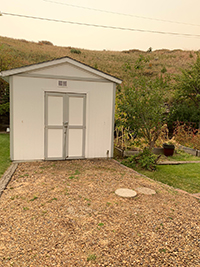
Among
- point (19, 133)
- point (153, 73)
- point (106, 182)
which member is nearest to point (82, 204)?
point (106, 182)

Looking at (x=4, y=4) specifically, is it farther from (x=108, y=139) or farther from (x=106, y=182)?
(x=106, y=182)

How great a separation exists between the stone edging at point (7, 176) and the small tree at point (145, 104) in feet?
11.7

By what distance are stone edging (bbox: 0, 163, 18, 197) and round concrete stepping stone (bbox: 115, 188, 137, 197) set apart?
229 centimetres

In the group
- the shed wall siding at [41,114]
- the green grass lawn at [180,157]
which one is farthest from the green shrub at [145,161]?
the green grass lawn at [180,157]

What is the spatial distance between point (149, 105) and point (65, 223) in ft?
14.7

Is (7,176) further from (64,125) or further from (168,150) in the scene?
(168,150)

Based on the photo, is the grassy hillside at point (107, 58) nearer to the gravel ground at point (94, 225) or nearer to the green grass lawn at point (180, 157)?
the green grass lawn at point (180, 157)

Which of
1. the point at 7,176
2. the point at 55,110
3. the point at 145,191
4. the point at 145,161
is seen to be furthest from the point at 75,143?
the point at 145,191

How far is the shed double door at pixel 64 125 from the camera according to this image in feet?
22.0

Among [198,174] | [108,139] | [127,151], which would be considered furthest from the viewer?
[127,151]

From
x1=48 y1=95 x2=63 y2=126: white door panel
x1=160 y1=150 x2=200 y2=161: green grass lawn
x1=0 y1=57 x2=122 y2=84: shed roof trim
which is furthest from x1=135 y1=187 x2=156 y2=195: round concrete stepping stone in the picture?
x1=0 y1=57 x2=122 y2=84: shed roof trim

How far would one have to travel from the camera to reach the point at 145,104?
258 inches

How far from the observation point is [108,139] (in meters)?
7.36

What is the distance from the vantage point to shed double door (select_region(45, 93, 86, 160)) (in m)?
6.70
